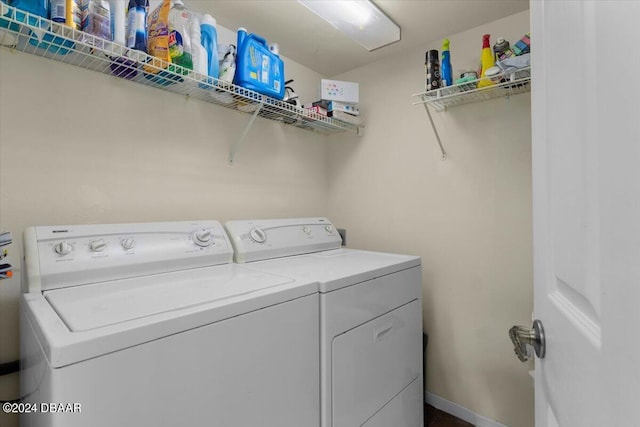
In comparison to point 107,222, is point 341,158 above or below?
above

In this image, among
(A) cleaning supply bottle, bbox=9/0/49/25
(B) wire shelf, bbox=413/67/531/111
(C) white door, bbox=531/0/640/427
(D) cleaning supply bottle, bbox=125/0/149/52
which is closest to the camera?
(C) white door, bbox=531/0/640/427

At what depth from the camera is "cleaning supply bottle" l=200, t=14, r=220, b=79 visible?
1529mm

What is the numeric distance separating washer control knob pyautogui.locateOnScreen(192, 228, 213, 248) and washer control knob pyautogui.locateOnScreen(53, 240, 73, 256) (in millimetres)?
460

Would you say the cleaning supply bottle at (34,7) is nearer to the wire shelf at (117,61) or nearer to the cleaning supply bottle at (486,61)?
the wire shelf at (117,61)

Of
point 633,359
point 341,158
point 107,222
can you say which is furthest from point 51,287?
point 341,158

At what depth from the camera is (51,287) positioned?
3.50 feet

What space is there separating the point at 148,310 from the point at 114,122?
3.57 ft

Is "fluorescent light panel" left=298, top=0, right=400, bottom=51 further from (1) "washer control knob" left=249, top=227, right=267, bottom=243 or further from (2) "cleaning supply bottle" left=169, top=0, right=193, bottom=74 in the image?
(1) "washer control knob" left=249, top=227, right=267, bottom=243

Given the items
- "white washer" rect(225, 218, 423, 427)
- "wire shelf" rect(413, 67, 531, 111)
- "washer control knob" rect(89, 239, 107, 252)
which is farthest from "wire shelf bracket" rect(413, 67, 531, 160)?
"washer control knob" rect(89, 239, 107, 252)

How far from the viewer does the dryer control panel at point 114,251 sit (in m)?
1.09

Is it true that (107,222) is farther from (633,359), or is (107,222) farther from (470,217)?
(470,217)

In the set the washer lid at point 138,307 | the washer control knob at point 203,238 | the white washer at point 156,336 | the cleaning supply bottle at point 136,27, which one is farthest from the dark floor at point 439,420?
the cleaning supply bottle at point 136,27

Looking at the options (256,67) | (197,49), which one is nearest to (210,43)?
(197,49)

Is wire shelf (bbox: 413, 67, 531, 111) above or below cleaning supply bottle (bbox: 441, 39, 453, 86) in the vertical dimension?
below
